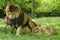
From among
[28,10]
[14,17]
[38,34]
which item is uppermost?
[14,17]

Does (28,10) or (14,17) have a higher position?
(14,17)

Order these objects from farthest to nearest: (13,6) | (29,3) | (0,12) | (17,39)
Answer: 1. (29,3)
2. (0,12)
3. (13,6)
4. (17,39)

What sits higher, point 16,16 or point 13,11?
point 13,11

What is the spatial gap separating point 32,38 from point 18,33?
102cm

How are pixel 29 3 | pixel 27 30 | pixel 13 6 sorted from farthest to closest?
pixel 29 3 → pixel 27 30 → pixel 13 6

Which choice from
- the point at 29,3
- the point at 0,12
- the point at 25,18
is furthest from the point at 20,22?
the point at 29,3

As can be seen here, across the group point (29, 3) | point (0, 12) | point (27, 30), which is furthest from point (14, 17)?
point (29, 3)

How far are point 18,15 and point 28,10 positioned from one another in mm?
25032

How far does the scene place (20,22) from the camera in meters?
10.8

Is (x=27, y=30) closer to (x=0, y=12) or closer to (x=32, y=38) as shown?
(x=32, y=38)

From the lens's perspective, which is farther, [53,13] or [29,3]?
[29,3]

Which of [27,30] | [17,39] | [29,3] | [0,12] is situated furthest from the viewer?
[29,3]

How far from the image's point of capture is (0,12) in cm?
3109

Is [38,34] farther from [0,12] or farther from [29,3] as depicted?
[29,3]
